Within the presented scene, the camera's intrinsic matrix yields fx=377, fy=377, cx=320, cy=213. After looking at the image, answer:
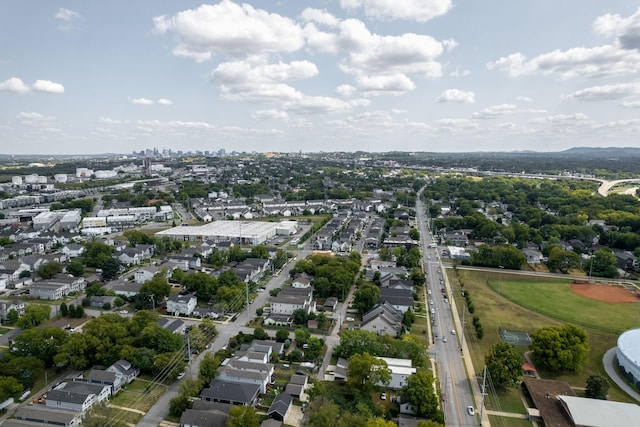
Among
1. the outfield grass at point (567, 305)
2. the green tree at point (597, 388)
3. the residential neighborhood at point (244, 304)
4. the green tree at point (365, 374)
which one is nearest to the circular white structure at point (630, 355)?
the green tree at point (597, 388)

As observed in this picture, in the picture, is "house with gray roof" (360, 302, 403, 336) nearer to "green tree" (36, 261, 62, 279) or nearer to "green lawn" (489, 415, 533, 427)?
"green lawn" (489, 415, 533, 427)

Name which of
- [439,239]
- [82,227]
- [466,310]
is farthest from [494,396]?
[82,227]

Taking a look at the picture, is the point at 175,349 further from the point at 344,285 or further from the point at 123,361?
the point at 344,285

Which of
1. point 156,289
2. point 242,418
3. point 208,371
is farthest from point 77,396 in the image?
point 156,289

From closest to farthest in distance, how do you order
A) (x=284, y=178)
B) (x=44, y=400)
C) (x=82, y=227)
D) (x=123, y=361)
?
1. (x=44, y=400)
2. (x=123, y=361)
3. (x=82, y=227)
4. (x=284, y=178)

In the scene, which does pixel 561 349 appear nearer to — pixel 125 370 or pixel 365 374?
pixel 365 374

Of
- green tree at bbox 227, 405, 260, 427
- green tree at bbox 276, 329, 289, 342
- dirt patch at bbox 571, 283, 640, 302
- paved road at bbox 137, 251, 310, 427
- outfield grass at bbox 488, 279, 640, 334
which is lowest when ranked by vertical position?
paved road at bbox 137, 251, 310, 427

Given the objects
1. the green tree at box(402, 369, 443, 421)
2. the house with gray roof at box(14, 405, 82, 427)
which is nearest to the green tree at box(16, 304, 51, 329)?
the house with gray roof at box(14, 405, 82, 427)
